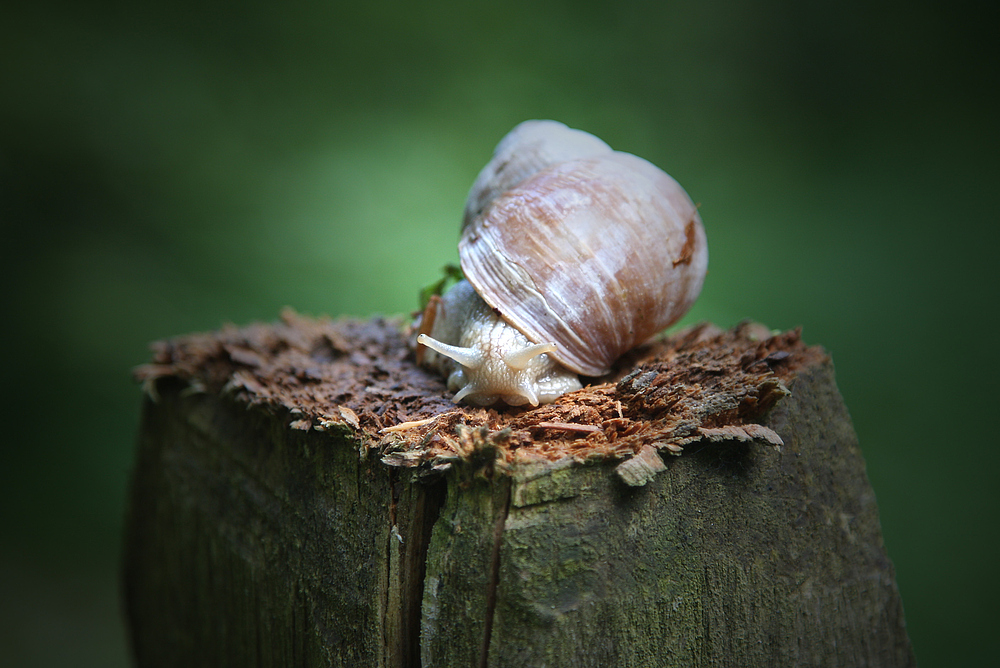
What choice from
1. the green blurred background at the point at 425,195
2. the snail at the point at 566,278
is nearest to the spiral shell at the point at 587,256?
the snail at the point at 566,278

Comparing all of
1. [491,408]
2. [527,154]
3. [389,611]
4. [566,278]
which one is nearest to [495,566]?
[389,611]

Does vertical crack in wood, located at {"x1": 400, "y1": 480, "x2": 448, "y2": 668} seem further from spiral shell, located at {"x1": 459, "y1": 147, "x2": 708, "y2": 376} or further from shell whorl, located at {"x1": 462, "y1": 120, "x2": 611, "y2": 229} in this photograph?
shell whorl, located at {"x1": 462, "y1": 120, "x2": 611, "y2": 229}

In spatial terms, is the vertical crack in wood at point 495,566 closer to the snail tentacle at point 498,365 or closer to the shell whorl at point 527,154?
the snail tentacle at point 498,365

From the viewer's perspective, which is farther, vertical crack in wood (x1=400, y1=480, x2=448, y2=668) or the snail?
the snail

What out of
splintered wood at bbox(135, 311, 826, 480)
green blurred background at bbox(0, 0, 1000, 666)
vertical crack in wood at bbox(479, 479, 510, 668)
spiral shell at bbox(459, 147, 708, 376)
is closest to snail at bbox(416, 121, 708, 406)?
spiral shell at bbox(459, 147, 708, 376)

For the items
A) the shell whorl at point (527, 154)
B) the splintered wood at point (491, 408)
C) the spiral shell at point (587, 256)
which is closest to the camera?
the splintered wood at point (491, 408)

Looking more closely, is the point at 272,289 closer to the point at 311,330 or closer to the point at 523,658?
the point at 311,330

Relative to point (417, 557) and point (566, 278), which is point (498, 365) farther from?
point (417, 557)
